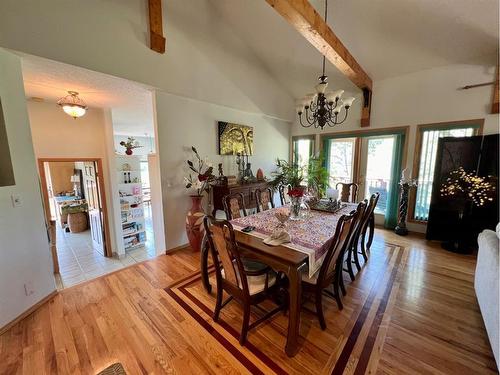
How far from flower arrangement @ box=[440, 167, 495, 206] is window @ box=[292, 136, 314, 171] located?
272cm

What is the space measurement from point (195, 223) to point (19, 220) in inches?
75.3

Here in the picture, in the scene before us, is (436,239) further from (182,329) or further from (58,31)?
(58,31)


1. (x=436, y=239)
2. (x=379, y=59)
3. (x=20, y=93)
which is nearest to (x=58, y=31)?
(x=20, y=93)

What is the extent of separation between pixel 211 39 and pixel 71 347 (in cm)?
434

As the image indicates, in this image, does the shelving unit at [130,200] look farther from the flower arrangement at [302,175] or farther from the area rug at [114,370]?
the area rug at [114,370]

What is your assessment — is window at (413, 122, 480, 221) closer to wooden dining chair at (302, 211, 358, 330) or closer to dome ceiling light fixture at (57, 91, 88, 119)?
wooden dining chair at (302, 211, 358, 330)

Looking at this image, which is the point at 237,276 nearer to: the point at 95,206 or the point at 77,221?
the point at 95,206

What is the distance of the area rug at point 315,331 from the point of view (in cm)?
159

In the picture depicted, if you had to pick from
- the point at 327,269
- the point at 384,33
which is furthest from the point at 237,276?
the point at 384,33

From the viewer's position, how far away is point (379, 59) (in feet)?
12.1

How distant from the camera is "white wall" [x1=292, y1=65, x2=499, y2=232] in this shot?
3.31 metres

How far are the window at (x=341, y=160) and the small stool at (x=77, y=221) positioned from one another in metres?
6.60

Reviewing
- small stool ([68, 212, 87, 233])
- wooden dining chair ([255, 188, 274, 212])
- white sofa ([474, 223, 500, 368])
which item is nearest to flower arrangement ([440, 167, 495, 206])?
white sofa ([474, 223, 500, 368])

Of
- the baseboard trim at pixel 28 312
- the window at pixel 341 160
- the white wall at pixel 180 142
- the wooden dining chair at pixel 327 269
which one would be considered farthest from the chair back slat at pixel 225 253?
the window at pixel 341 160
